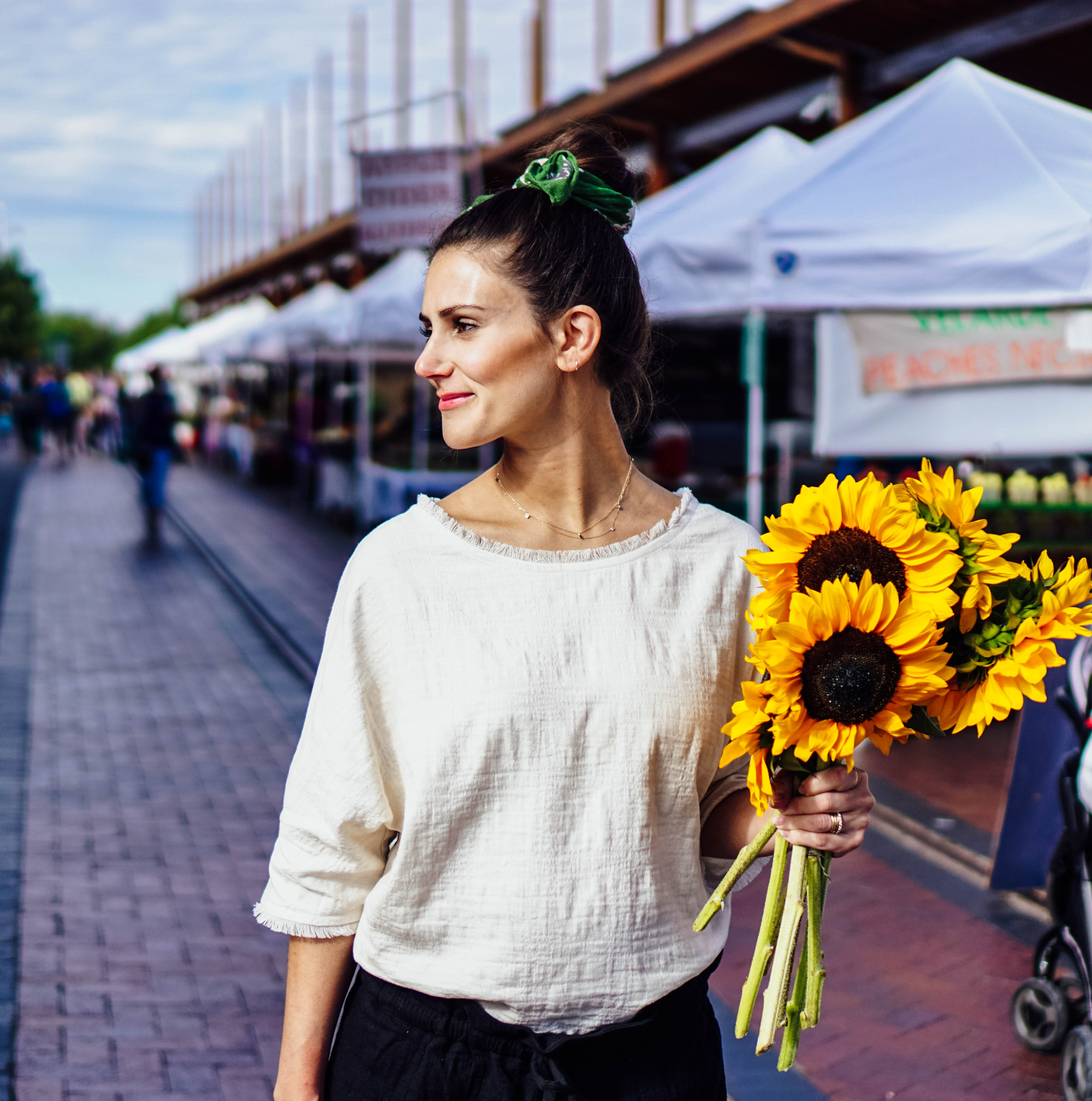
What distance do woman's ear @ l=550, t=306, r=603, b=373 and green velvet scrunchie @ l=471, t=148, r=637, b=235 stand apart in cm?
14

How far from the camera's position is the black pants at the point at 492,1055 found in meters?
1.51

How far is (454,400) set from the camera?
1.60 m

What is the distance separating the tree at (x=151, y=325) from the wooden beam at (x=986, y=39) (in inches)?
3542

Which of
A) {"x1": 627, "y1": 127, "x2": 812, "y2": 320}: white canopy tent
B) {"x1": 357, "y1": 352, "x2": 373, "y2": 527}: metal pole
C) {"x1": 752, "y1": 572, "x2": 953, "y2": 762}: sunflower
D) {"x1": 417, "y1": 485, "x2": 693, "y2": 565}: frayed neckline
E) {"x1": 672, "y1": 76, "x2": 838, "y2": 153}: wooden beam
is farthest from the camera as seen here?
{"x1": 357, "y1": 352, "x2": 373, "y2": 527}: metal pole

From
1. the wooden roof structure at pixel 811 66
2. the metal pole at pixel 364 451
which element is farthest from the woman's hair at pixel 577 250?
the metal pole at pixel 364 451

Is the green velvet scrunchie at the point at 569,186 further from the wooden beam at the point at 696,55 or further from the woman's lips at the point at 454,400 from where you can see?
→ the wooden beam at the point at 696,55

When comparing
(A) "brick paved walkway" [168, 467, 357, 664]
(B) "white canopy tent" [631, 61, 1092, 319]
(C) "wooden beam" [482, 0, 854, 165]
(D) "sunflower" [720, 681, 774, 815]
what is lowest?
(A) "brick paved walkway" [168, 467, 357, 664]

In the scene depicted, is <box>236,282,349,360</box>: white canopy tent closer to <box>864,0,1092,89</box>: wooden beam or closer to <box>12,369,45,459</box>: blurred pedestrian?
<box>864,0,1092,89</box>: wooden beam

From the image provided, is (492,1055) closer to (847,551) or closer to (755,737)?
(755,737)

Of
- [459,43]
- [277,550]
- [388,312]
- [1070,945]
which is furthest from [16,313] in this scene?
[1070,945]

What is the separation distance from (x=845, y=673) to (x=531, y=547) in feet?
1.36

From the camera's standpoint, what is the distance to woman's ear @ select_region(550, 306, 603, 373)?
1.61 metres

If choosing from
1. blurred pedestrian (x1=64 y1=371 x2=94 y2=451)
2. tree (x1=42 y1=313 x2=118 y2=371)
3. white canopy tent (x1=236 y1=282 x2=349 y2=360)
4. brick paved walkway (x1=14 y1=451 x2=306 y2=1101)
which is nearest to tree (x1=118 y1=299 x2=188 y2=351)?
tree (x1=42 y1=313 x2=118 y2=371)

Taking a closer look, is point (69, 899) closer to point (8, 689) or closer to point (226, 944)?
point (226, 944)
